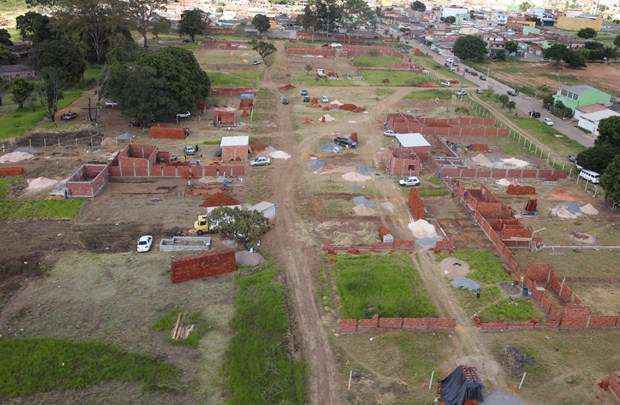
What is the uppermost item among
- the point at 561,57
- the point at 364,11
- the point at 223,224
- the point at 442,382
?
the point at 364,11

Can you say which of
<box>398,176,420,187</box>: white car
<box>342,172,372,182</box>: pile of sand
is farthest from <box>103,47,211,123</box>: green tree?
<box>398,176,420,187</box>: white car

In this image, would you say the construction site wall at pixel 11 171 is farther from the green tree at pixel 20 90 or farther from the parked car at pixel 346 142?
the parked car at pixel 346 142

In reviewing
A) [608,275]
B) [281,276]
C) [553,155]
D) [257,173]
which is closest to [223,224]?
[281,276]

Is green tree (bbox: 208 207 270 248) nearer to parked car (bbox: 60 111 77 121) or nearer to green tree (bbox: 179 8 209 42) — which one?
parked car (bbox: 60 111 77 121)

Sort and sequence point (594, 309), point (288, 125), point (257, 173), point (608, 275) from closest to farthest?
1. point (594, 309)
2. point (608, 275)
3. point (257, 173)
4. point (288, 125)

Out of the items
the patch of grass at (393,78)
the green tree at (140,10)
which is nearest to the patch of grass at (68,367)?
the patch of grass at (393,78)

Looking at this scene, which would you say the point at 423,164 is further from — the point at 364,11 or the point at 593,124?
the point at 364,11
